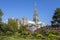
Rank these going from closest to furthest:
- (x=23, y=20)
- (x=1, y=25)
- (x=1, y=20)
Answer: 1. (x=1, y=25)
2. (x=1, y=20)
3. (x=23, y=20)

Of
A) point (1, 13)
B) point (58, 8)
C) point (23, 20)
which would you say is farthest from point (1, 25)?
point (23, 20)

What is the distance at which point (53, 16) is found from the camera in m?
40.9

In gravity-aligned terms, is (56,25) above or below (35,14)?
below

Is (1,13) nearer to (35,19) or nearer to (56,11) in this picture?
(56,11)

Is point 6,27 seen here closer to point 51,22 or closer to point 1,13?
point 1,13

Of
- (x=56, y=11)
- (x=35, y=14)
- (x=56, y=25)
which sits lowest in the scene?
(x=56, y=25)

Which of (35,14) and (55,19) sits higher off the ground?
(35,14)

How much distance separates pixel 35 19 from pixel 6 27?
8465 centimetres

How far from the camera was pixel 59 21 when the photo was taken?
39906mm

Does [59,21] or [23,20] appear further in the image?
[23,20]

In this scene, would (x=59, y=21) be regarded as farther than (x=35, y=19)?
No

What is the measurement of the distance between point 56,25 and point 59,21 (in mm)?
970

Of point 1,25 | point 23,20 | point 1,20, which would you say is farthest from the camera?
point 23,20


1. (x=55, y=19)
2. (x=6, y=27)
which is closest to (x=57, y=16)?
(x=55, y=19)
